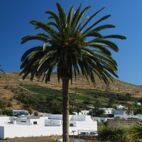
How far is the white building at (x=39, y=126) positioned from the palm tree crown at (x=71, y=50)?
147 ft

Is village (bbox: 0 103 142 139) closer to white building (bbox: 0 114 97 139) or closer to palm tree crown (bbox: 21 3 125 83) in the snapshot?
white building (bbox: 0 114 97 139)

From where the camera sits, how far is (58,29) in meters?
33.1

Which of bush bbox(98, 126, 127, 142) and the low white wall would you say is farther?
the low white wall

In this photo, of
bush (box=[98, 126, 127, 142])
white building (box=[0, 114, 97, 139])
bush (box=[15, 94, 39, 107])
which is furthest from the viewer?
bush (box=[15, 94, 39, 107])

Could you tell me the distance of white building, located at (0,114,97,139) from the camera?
76.9m

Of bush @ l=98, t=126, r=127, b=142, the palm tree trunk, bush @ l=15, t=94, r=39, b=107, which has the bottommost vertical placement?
bush @ l=98, t=126, r=127, b=142

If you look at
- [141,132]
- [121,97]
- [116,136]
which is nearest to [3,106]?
[116,136]

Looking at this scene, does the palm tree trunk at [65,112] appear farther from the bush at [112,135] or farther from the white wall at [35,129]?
the white wall at [35,129]

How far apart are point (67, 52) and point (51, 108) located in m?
106

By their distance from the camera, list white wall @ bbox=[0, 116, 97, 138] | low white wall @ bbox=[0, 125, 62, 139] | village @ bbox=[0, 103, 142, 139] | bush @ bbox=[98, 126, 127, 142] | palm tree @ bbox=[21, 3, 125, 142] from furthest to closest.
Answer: village @ bbox=[0, 103, 142, 139]
white wall @ bbox=[0, 116, 97, 138]
low white wall @ bbox=[0, 125, 62, 139]
bush @ bbox=[98, 126, 127, 142]
palm tree @ bbox=[21, 3, 125, 142]

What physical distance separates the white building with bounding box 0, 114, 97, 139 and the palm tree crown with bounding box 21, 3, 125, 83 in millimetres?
44891

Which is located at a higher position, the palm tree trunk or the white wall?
the palm tree trunk

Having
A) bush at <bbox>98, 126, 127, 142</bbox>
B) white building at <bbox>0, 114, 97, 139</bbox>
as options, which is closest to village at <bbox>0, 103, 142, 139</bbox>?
white building at <bbox>0, 114, 97, 139</bbox>

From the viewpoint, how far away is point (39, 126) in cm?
8394
